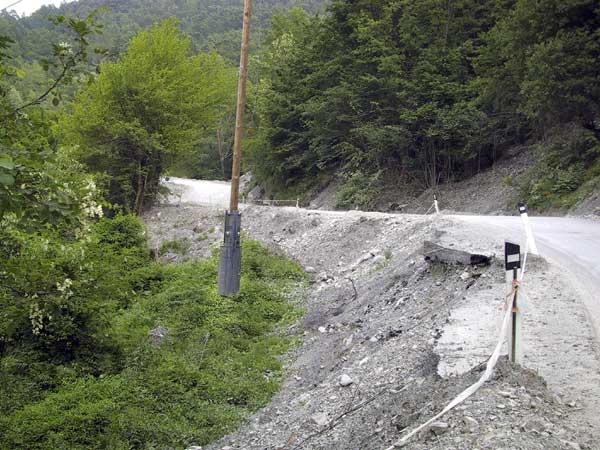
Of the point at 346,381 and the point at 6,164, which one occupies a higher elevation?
the point at 6,164

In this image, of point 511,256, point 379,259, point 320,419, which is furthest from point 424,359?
point 379,259

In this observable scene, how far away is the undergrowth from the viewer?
8094 millimetres

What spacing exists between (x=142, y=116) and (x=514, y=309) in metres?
24.7

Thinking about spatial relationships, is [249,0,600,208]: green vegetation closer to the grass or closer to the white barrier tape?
the grass

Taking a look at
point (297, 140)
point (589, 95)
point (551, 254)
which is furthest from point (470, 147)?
point (551, 254)

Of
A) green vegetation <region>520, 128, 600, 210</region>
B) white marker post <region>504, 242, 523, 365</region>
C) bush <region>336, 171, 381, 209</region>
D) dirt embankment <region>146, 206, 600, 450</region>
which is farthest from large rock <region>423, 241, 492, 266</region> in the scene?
bush <region>336, 171, 381, 209</region>

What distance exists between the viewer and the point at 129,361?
10.7 m

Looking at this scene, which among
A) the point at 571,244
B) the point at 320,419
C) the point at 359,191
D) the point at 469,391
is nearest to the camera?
the point at 469,391

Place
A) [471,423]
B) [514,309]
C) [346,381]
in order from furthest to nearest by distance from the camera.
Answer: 1. [346,381]
2. [514,309]
3. [471,423]

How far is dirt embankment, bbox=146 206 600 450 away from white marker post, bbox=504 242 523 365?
17 cm

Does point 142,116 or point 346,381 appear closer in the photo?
point 346,381

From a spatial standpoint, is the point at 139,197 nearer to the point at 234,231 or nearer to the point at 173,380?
the point at 234,231

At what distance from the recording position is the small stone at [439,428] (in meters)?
4.66

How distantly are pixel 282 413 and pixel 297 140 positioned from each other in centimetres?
2659
